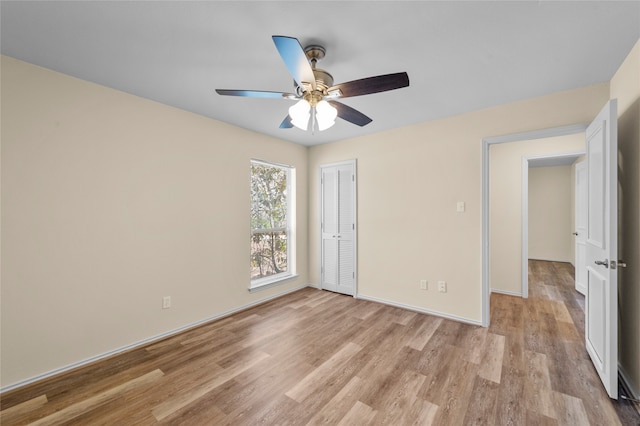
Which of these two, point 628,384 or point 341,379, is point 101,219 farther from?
point 628,384

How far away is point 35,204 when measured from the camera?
2.04 m

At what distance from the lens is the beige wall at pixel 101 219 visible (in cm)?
198

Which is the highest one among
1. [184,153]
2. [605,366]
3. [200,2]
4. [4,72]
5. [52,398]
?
[200,2]

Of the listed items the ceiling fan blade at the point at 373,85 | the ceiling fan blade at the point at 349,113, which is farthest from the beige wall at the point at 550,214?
the ceiling fan blade at the point at 373,85

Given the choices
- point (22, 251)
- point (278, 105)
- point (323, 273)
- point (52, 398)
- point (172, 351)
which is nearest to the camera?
point (52, 398)

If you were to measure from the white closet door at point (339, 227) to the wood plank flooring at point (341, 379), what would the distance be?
1108 mm

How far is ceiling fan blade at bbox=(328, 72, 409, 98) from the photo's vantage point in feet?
5.02

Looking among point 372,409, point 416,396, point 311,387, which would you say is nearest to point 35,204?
point 311,387

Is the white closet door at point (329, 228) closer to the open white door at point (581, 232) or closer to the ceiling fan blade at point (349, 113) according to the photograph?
the ceiling fan blade at point (349, 113)

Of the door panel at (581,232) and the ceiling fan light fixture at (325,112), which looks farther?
the door panel at (581,232)

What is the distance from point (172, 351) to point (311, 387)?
145cm

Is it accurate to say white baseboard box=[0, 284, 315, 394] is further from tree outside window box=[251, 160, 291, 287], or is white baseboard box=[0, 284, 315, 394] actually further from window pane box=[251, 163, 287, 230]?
window pane box=[251, 163, 287, 230]

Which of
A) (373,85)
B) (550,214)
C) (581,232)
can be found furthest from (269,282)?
(550,214)

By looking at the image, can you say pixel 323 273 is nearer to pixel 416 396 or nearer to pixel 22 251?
pixel 416 396
